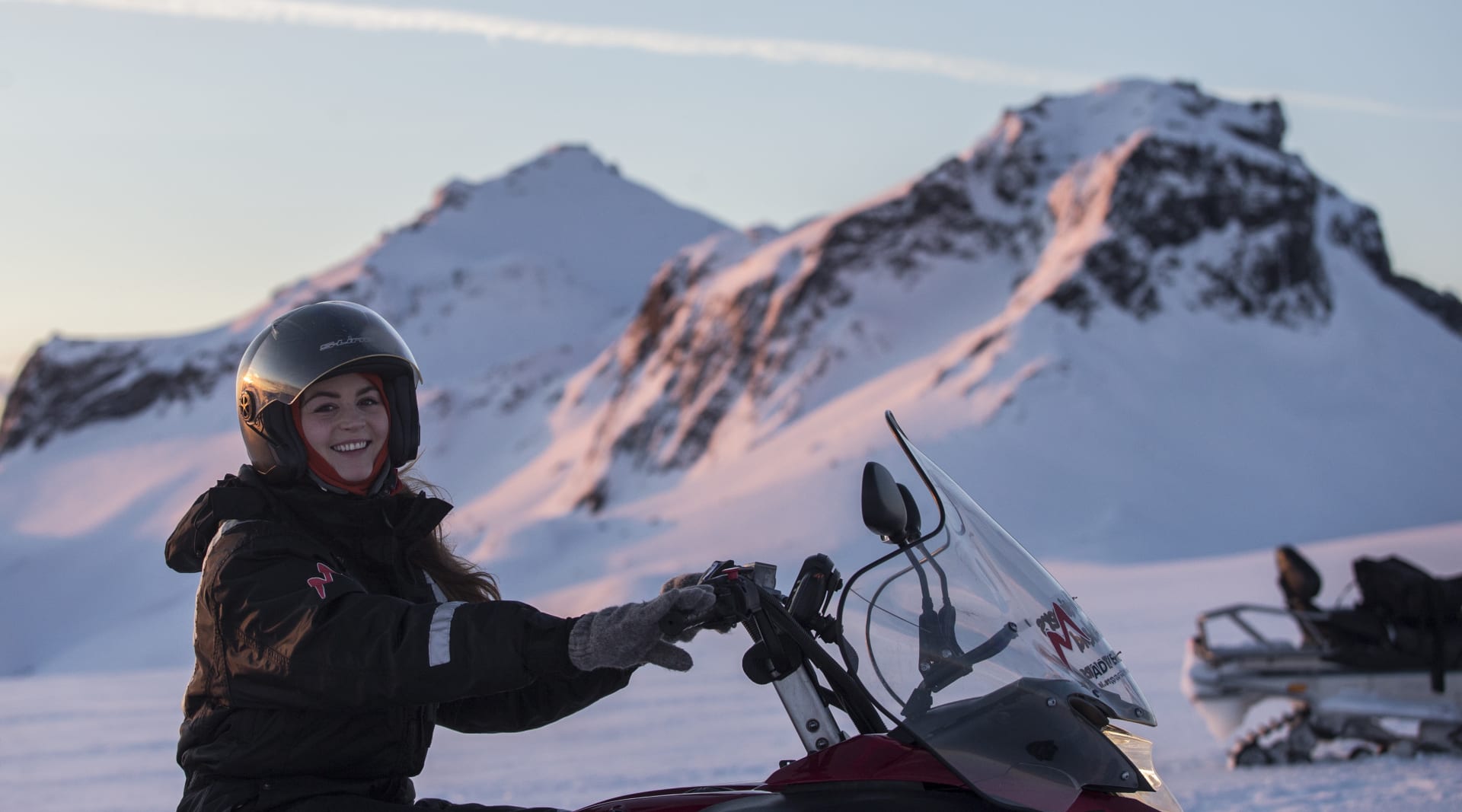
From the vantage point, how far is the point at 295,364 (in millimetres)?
2707

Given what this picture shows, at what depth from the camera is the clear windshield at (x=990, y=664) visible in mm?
2158

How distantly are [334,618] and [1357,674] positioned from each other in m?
6.94

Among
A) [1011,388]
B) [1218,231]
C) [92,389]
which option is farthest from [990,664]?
[92,389]

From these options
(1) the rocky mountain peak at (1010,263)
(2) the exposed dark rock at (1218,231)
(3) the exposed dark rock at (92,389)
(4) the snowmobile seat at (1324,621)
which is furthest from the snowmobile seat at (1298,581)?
(3) the exposed dark rock at (92,389)

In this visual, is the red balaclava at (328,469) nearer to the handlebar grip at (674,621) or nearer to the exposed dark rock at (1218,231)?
the handlebar grip at (674,621)

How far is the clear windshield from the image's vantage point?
2158 millimetres

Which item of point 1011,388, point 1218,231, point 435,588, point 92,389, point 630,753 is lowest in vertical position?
point 435,588

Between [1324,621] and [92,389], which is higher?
[92,389]

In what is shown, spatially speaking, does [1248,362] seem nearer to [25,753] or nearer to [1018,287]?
[1018,287]

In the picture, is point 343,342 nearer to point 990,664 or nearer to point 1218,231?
point 990,664

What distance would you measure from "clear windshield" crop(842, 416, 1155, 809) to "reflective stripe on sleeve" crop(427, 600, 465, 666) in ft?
2.18

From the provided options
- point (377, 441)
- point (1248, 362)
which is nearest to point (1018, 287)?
point (1248, 362)

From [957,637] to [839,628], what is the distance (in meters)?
0.20

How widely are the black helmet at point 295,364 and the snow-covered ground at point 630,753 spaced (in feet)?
13.6
